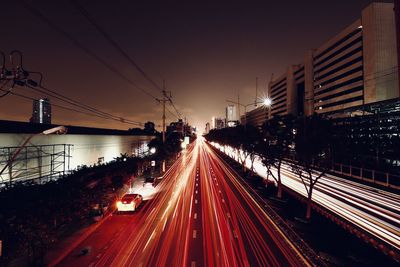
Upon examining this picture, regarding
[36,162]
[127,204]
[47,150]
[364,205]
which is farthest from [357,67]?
[36,162]

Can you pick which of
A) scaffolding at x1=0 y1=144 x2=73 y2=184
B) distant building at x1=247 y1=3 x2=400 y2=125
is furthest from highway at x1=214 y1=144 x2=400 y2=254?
A: scaffolding at x1=0 y1=144 x2=73 y2=184

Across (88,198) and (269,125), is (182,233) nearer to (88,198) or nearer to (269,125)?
(88,198)

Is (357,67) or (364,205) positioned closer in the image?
(364,205)

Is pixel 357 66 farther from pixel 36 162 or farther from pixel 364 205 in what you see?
pixel 36 162

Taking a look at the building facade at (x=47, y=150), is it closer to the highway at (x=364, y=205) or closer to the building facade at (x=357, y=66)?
the highway at (x=364, y=205)

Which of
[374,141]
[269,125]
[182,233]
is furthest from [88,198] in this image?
[374,141]

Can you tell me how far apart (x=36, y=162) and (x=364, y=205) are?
35121 mm

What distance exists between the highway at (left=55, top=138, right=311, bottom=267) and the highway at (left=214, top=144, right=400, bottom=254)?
21.2 ft

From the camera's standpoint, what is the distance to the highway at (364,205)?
17.1 m

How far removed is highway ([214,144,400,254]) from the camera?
1714cm

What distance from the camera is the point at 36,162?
1067 inches

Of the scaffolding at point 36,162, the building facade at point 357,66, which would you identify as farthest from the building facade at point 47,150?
the building facade at point 357,66

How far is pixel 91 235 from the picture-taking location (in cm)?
1762

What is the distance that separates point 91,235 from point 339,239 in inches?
688
